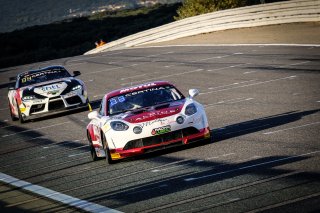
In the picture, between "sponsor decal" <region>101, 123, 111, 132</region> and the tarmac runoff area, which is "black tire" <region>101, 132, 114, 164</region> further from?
the tarmac runoff area

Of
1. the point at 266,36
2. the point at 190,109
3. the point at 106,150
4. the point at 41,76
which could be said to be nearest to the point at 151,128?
the point at 190,109

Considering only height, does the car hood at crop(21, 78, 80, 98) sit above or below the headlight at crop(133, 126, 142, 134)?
below

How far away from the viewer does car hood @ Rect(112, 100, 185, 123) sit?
41.5 feet

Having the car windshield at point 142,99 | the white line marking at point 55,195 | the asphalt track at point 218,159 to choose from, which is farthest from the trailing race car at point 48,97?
the white line marking at point 55,195

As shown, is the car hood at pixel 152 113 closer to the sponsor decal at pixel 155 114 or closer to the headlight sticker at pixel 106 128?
the sponsor decal at pixel 155 114

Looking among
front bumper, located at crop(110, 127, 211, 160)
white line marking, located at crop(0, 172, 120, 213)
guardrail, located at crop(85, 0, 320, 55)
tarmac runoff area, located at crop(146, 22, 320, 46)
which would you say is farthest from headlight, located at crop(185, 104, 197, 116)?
guardrail, located at crop(85, 0, 320, 55)

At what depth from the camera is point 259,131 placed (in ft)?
43.6

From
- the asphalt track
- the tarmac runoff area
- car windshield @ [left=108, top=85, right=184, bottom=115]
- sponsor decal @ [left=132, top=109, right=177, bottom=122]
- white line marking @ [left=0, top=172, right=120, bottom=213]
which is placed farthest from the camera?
the tarmac runoff area

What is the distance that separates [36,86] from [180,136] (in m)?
10.6

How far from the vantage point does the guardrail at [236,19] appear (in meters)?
37.7

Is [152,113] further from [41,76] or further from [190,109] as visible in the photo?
[41,76]

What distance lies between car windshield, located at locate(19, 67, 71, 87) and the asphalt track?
1.16 metres

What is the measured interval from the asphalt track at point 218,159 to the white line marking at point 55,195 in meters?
0.10

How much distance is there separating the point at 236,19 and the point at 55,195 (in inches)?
1364
